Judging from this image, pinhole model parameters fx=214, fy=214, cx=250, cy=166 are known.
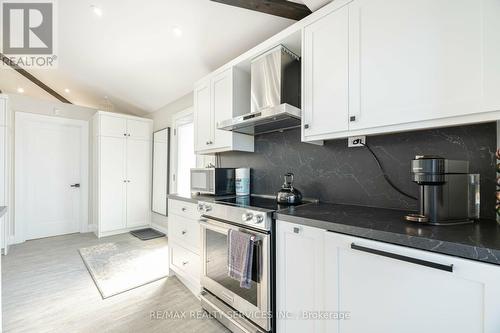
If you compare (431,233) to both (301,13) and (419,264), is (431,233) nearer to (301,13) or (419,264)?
(419,264)

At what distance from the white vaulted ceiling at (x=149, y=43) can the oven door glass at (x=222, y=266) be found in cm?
207

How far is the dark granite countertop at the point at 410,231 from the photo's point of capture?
78 cm

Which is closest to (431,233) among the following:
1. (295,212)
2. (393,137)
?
(295,212)

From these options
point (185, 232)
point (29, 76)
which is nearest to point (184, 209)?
point (185, 232)

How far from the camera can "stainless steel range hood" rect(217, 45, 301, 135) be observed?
72.2 inches

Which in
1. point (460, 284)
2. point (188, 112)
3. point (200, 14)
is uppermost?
point (200, 14)

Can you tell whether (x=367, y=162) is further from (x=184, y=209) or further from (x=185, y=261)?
(x=185, y=261)

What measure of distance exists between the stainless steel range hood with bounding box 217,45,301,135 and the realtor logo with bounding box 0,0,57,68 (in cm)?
269

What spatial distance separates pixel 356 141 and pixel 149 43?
2.82 metres

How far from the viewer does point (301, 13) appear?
73.2 inches

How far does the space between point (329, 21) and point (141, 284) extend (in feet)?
10.1

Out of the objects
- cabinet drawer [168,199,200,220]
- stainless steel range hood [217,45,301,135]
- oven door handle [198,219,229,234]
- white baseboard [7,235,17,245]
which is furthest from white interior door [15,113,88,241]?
stainless steel range hood [217,45,301,135]

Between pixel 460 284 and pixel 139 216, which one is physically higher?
pixel 460 284

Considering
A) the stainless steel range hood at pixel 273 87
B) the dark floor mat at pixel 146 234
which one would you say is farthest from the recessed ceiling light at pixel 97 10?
the dark floor mat at pixel 146 234
